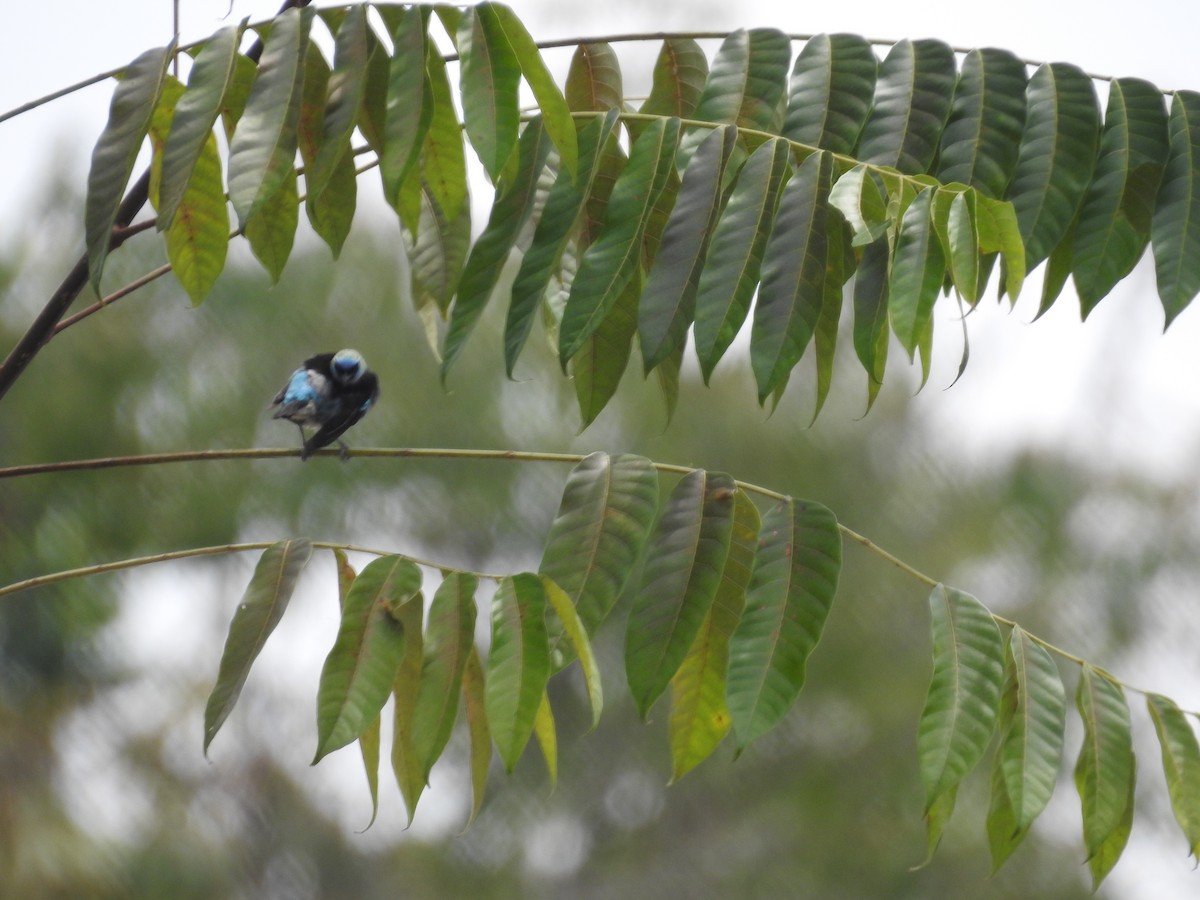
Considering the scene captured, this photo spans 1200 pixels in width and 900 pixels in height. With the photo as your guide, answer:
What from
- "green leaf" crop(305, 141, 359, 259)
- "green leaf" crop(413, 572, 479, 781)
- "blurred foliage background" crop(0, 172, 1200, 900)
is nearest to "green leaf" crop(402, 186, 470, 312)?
"green leaf" crop(305, 141, 359, 259)

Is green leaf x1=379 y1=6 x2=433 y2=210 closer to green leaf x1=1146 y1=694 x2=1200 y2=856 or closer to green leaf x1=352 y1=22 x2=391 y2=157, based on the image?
green leaf x1=352 y1=22 x2=391 y2=157

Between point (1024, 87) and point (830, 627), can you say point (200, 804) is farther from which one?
point (1024, 87)

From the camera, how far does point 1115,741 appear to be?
1078 mm

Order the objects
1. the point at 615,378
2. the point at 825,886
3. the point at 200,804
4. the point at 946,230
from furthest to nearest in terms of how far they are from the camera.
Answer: the point at 825,886 → the point at 200,804 → the point at 615,378 → the point at 946,230

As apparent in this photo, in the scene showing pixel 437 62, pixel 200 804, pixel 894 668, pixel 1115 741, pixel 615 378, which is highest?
pixel 437 62

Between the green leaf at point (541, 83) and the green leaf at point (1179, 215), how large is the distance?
0.56m

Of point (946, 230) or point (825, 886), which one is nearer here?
point (946, 230)

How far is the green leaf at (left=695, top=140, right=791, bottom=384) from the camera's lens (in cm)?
93

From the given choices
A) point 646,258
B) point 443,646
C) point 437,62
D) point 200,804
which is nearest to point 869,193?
point 646,258

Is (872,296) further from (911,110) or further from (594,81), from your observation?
(594,81)

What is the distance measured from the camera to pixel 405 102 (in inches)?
36.2

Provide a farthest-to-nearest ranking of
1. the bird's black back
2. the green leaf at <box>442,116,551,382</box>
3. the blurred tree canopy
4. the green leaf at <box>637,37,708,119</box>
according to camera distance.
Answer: the blurred tree canopy, the bird's black back, the green leaf at <box>637,37,708,119</box>, the green leaf at <box>442,116,551,382</box>

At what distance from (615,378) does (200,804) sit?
6.40m

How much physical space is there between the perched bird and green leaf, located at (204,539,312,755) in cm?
89
